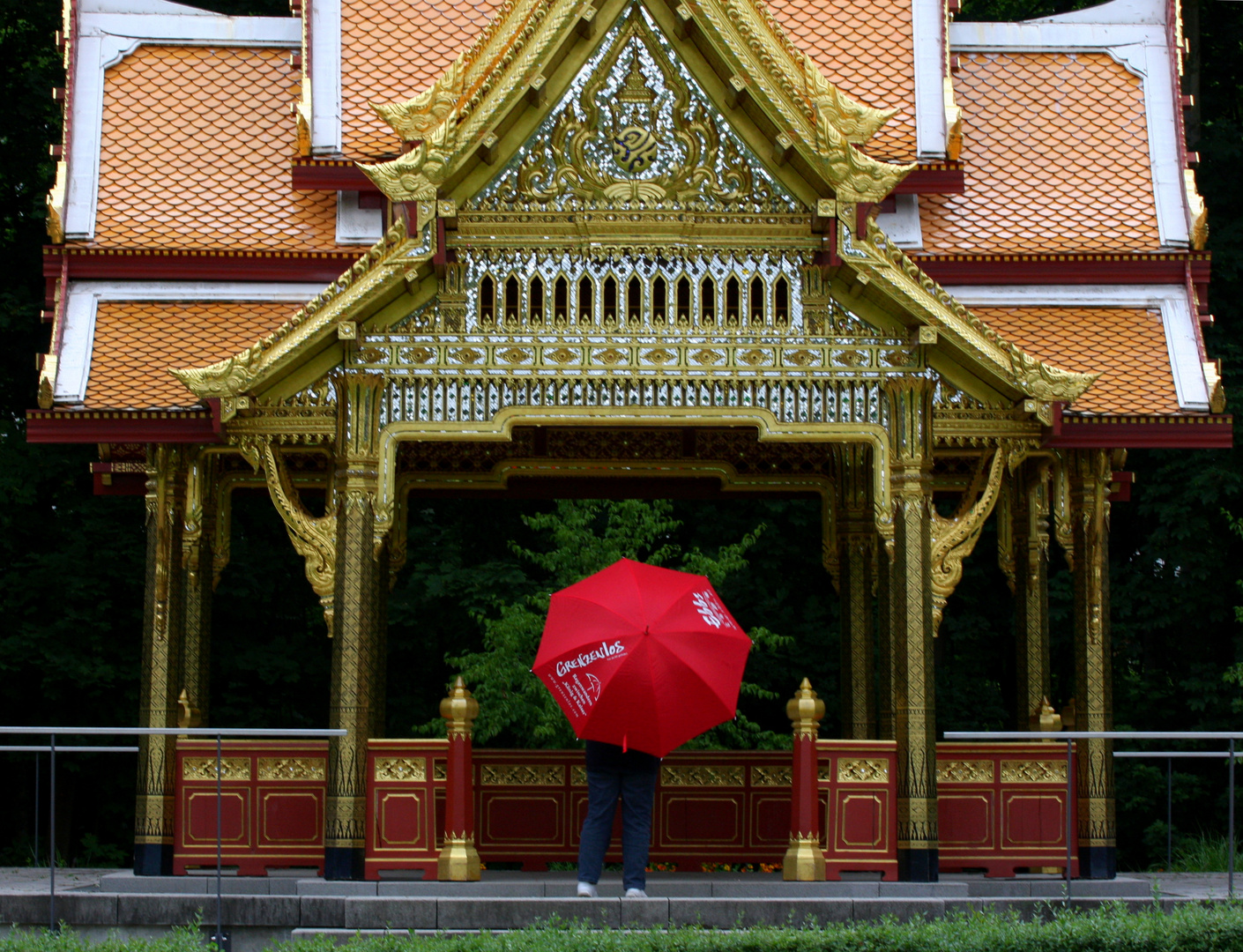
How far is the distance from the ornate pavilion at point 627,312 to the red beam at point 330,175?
32 millimetres

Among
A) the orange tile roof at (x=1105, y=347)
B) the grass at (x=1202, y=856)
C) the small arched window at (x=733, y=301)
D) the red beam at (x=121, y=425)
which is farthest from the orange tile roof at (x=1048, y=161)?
the red beam at (x=121, y=425)

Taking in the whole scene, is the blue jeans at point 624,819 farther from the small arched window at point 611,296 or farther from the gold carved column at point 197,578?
the gold carved column at point 197,578

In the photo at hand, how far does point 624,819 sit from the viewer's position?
486 inches

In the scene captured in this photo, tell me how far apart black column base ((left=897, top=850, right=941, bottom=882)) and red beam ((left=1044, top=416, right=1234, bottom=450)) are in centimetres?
350

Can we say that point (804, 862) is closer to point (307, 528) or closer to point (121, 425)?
point (307, 528)

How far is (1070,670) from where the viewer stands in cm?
2869

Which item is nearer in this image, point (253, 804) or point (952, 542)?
point (253, 804)

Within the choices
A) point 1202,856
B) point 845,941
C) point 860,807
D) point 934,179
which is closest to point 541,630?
point 1202,856

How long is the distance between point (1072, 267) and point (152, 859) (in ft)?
31.6

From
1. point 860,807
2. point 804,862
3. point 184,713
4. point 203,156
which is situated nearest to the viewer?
point 804,862

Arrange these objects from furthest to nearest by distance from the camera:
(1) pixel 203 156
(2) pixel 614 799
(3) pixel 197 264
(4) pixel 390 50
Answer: (4) pixel 390 50, (1) pixel 203 156, (3) pixel 197 264, (2) pixel 614 799

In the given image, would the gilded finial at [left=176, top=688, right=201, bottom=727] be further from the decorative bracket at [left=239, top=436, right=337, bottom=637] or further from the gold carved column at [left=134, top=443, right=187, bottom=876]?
the decorative bracket at [left=239, top=436, right=337, bottom=637]

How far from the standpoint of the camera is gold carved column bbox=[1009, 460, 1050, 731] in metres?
16.0

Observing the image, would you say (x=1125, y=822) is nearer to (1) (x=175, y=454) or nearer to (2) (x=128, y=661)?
(2) (x=128, y=661)
